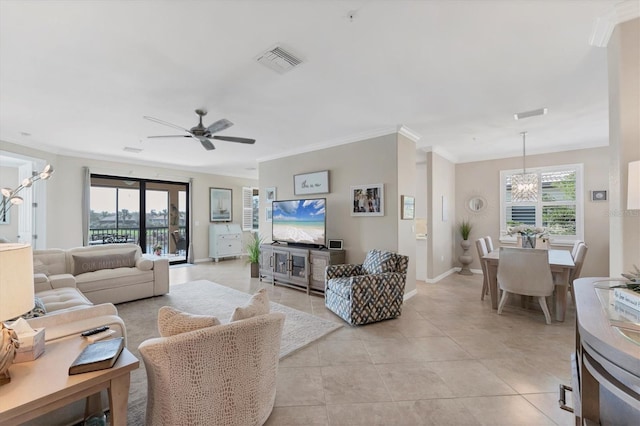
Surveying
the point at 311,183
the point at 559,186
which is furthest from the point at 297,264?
the point at 559,186

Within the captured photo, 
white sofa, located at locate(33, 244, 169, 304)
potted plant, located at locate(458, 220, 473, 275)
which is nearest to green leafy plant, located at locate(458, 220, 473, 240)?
potted plant, located at locate(458, 220, 473, 275)

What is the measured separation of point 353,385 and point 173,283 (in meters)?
4.45

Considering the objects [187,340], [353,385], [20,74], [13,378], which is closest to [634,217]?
[353,385]

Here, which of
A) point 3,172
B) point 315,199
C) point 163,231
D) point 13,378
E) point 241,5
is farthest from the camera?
point 163,231

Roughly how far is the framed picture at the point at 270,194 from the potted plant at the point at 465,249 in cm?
427

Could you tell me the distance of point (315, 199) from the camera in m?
4.77

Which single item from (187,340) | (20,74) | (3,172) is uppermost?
(20,74)

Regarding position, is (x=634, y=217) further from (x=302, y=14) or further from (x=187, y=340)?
(x=187, y=340)

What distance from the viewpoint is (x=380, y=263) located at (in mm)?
3729

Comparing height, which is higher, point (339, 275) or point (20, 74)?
point (20, 74)

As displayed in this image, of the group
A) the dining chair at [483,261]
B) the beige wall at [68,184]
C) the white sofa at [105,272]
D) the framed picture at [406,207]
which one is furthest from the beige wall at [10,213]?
the dining chair at [483,261]

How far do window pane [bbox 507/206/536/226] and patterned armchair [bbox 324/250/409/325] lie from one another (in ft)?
12.5

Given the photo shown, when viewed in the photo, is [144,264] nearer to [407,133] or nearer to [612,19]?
[407,133]

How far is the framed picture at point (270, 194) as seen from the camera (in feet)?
19.6
